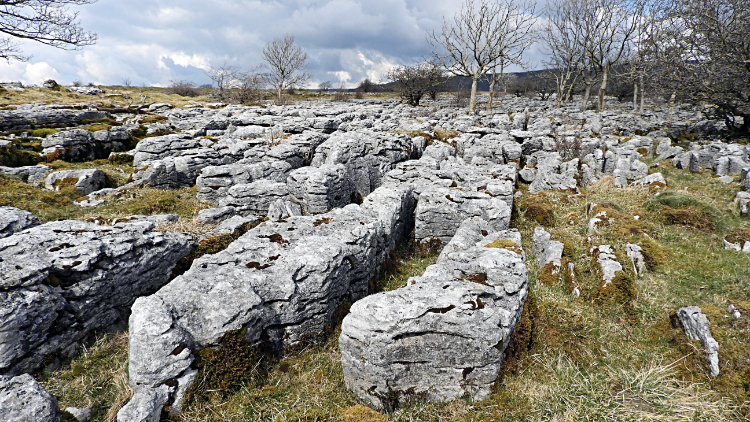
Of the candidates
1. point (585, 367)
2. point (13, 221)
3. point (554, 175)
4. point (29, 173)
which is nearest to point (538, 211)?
point (554, 175)

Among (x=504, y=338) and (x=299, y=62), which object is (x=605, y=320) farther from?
(x=299, y=62)

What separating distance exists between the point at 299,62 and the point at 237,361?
8430 centimetres

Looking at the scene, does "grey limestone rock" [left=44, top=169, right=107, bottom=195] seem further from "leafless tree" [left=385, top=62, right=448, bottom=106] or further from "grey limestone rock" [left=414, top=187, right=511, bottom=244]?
"leafless tree" [left=385, top=62, right=448, bottom=106]

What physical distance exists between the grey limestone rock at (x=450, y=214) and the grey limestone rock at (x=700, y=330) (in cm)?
548

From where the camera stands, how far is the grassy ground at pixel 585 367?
5.42 meters

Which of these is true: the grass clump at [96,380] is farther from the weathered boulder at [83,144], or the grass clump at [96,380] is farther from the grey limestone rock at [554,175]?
the weathered boulder at [83,144]

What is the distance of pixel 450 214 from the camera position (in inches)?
468

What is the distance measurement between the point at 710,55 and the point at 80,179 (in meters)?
45.9

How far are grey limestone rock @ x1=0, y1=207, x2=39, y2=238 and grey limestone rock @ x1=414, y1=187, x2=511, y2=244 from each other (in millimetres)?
12339

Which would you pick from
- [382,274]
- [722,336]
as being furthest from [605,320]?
[382,274]

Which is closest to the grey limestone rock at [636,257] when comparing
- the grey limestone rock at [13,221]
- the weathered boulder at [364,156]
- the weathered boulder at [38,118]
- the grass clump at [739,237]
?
the grass clump at [739,237]

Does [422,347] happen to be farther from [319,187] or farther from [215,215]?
[215,215]

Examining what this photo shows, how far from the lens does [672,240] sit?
1133 centimetres

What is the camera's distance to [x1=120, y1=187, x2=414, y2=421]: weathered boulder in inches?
215
